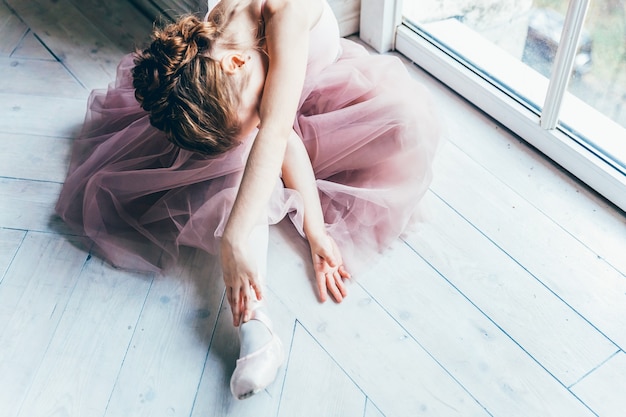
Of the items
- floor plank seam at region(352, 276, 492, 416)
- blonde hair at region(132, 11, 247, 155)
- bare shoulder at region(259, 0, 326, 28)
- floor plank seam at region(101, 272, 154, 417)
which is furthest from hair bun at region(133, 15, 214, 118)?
floor plank seam at region(352, 276, 492, 416)

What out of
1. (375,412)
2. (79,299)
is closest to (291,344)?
(375,412)

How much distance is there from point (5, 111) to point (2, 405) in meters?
0.81

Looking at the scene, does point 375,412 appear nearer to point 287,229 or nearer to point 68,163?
point 287,229

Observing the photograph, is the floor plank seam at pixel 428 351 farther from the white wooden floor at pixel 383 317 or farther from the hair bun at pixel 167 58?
the hair bun at pixel 167 58

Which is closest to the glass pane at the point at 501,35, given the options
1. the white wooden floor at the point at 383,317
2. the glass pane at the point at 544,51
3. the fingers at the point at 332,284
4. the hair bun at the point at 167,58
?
the glass pane at the point at 544,51

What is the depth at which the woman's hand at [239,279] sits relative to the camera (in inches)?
43.6


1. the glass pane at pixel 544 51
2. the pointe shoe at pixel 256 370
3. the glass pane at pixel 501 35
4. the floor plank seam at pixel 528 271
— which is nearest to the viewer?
the pointe shoe at pixel 256 370

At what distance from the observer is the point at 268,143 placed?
1.11 m

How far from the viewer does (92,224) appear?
4.38ft

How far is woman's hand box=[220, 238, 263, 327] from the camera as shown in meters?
1.11

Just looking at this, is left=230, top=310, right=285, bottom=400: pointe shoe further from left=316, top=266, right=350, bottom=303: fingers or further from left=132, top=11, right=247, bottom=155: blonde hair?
left=132, top=11, right=247, bottom=155: blonde hair

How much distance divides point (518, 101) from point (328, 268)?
62 centimetres

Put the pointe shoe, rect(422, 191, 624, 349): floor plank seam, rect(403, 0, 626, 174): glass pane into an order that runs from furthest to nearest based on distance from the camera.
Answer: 1. rect(403, 0, 626, 174): glass pane
2. rect(422, 191, 624, 349): floor plank seam
3. the pointe shoe

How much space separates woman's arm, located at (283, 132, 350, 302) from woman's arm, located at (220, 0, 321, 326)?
0.46 feet
